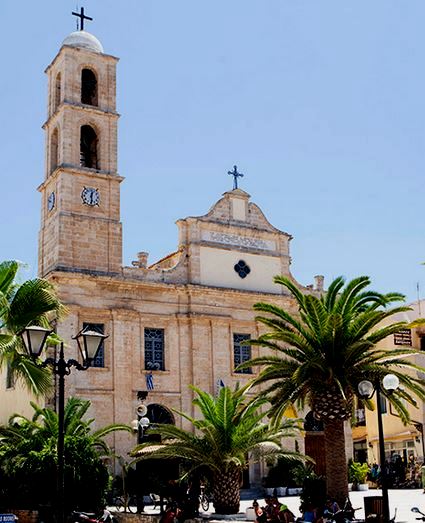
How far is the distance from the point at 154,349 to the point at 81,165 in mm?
8551

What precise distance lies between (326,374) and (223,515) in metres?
5.10

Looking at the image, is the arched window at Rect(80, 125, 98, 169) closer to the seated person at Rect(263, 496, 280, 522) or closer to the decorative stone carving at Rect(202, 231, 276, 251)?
the decorative stone carving at Rect(202, 231, 276, 251)

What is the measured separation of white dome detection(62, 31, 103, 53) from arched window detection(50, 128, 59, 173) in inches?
156

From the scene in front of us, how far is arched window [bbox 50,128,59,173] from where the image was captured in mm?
35875

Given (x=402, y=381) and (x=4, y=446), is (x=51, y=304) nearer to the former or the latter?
(x=4, y=446)

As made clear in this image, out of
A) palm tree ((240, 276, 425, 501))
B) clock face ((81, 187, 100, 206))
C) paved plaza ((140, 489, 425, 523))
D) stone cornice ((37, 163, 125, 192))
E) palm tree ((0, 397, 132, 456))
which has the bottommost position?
paved plaza ((140, 489, 425, 523))

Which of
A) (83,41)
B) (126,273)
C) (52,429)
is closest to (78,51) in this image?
(83,41)

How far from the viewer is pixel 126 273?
111 ft

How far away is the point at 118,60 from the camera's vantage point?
36938 mm

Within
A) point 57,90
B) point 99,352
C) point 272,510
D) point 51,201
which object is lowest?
point 272,510

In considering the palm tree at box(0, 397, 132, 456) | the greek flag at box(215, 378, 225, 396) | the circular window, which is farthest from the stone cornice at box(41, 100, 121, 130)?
the palm tree at box(0, 397, 132, 456)

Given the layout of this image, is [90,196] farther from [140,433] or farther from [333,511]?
[333,511]

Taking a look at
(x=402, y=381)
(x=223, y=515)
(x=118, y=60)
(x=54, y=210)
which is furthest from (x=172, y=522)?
(x=118, y=60)

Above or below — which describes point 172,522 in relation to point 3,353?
below
